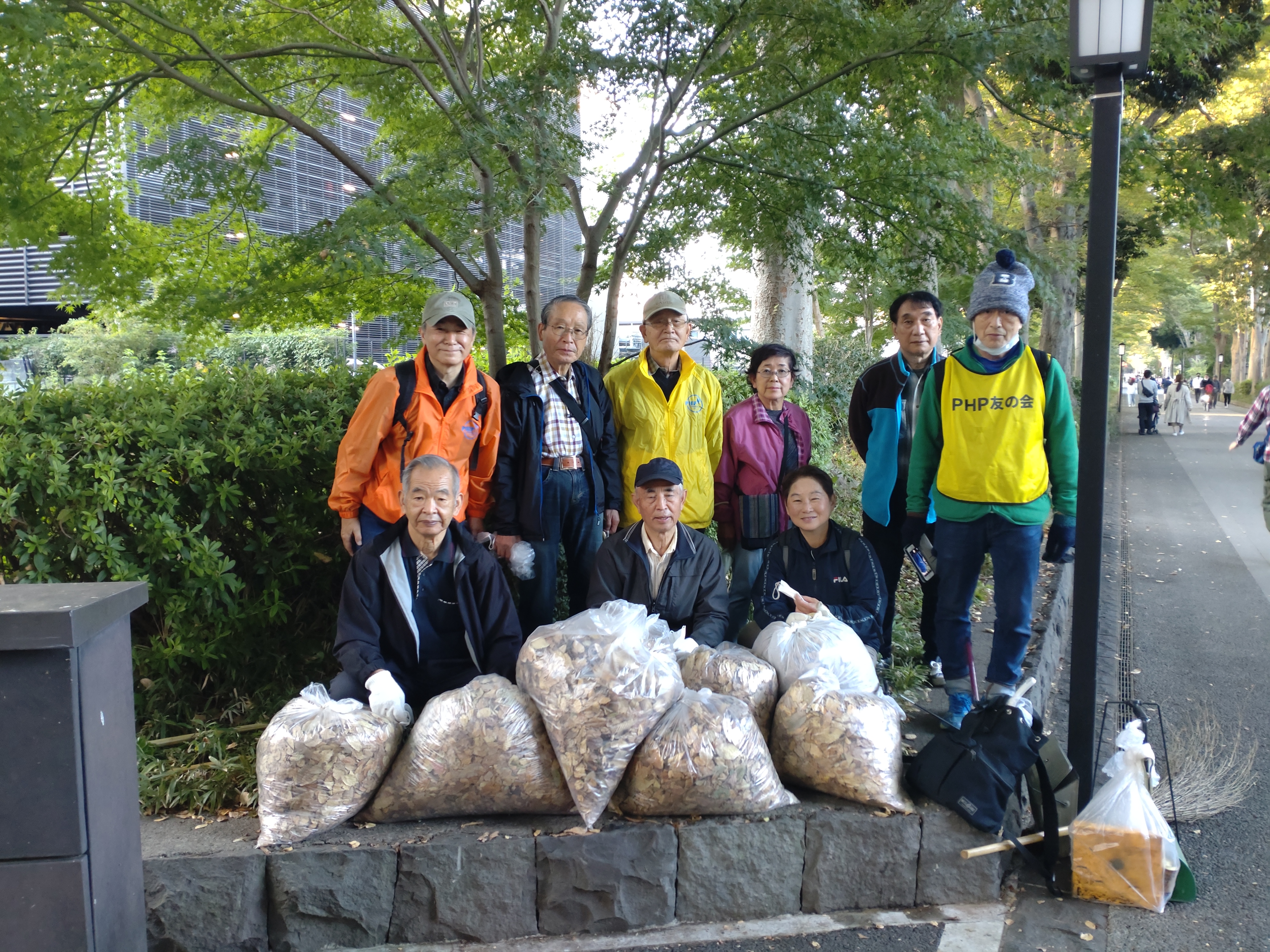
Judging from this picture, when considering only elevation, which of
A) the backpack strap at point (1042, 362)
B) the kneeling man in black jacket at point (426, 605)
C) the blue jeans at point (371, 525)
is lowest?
the kneeling man in black jacket at point (426, 605)

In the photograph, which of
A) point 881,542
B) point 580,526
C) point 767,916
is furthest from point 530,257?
point 767,916

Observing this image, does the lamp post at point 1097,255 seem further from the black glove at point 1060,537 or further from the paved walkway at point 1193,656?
the paved walkway at point 1193,656

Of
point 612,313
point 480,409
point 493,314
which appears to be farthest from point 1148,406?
point 480,409

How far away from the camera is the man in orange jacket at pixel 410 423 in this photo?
383 centimetres

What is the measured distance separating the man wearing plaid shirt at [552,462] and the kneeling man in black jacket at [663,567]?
386 mm

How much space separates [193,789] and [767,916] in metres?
2.17

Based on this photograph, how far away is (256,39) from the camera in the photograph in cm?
607

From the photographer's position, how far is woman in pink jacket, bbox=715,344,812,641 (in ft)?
14.9

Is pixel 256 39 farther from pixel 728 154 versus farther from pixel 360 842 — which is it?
pixel 360 842

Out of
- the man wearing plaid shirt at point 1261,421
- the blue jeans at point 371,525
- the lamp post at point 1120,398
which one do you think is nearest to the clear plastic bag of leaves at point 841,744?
the blue jeans at point 371,525

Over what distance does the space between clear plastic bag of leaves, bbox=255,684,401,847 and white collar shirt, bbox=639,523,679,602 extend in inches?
48.7

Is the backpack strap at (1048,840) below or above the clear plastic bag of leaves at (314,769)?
below

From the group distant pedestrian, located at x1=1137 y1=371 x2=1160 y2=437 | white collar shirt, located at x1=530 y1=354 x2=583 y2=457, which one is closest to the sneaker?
white collar shirt, located at x1=530 y1=354 x2=583 y2=457

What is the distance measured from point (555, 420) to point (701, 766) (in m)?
1.78
